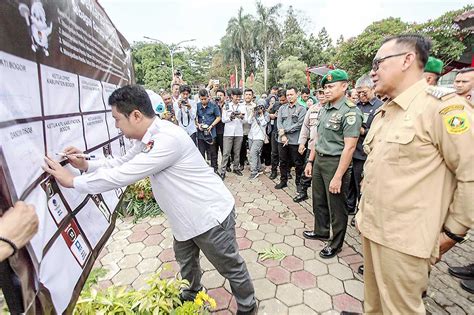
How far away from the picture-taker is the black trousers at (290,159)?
4719mm

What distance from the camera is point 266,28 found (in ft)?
113

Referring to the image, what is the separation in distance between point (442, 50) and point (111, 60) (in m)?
11.5

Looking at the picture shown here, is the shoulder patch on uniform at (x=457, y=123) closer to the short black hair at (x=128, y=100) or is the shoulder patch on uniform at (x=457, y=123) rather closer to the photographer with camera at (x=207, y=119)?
the short black hair at (x=128, y=100)

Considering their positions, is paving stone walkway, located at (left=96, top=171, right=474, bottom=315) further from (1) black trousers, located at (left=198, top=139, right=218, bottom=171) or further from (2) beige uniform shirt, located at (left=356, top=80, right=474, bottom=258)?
(1) black trousers, located at (left=198, top=139, right=218, bottom=171)

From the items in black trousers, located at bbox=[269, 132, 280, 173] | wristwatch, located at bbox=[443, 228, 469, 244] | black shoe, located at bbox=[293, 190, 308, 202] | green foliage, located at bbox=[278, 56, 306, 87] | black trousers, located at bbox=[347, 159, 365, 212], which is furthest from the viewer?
green foliage, located at bbox=[278, 56, 306, 87]

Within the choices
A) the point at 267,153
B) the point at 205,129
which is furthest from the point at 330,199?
the point at 267,153

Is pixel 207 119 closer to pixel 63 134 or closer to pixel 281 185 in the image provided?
pixel 281 185

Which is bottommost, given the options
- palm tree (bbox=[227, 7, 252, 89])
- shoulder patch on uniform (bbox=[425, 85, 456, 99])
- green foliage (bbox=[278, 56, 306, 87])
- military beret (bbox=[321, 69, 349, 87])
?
shoulder patch on uniform (bbox=[425, 85, 456, 99])

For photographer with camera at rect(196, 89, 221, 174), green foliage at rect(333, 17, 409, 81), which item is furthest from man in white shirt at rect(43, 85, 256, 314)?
green foliage at rect(333, 17, 409, 81)

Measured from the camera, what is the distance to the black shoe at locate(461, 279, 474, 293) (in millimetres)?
2277

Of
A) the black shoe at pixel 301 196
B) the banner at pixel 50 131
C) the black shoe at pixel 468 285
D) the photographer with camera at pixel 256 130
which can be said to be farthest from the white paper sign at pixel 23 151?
the photographer with camera at pixel 256 130

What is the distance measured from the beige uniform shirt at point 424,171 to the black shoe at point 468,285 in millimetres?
1393

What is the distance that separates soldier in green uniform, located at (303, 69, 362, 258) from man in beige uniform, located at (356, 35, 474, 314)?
2.90 ft

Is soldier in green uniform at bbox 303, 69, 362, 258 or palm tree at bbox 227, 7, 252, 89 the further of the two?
palm tree at bbox 227, 7, 252, 89
